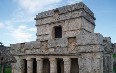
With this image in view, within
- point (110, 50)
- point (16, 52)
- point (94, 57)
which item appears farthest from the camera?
point (16, 52)

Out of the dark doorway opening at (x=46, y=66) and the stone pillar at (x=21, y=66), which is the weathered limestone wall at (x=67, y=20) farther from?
the stone pillar at (x=21, y=66)

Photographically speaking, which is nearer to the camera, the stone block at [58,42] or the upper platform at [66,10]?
the stone block at [58,42]

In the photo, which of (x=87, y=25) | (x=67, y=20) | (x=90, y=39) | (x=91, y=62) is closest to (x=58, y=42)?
(x=90, y=39)

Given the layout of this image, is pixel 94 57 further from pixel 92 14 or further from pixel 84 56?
pixel 92 14

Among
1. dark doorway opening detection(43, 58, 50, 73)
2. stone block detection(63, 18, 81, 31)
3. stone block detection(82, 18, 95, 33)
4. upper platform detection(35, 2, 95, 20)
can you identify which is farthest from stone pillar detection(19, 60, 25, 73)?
stone block detection(82, 18, 95, 33)

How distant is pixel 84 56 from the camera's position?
36.1 feet

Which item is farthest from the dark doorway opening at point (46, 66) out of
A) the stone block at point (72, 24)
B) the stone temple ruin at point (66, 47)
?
the stone block at point (72, 24)

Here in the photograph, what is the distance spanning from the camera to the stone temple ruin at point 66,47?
10812mm

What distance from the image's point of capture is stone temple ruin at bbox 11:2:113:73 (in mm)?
10812

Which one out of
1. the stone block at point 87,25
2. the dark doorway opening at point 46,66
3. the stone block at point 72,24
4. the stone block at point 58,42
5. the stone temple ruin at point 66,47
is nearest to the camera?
the stone temple ruin at point 66,47

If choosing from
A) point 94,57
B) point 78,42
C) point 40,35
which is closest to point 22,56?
point 40,35

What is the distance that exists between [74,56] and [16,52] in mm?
6115

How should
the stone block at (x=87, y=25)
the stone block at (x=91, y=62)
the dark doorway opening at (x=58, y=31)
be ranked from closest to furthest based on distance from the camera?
1. the stone block at (x=91, y=62)
2. the stone block at (x=87, y=25)
3. the dark doorway opening at (x=58, y=31)

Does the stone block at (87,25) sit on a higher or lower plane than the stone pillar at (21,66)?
higher
